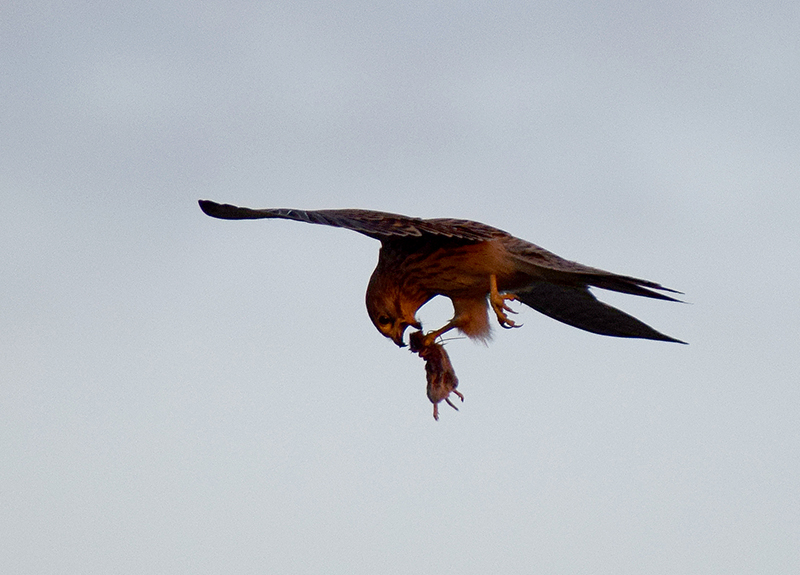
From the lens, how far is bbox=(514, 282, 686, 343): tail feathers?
9.16 meters

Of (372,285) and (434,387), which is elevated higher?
(372,285)

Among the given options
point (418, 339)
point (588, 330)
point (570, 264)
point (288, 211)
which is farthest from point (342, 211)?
point (588, 330)

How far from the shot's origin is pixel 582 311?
941cm

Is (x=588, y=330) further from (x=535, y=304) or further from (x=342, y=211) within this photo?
(x=342, y=211)

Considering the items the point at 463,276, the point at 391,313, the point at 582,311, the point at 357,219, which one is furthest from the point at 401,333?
the point at 582,311

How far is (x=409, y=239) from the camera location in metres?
8.95

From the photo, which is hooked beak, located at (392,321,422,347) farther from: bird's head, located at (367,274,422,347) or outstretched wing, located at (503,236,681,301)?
outstretched wing, located at (503,236,681,301)

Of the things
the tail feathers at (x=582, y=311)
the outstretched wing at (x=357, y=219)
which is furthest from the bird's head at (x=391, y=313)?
the tail feathers at (x=582, y=311)

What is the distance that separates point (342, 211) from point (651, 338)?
7.95 feet

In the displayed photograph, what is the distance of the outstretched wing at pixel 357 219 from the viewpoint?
7.92m

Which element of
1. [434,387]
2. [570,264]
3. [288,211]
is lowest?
[434,387]

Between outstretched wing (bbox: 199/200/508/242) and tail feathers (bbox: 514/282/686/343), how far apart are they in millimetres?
1042

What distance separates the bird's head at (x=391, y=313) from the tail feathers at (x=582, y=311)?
864 mm

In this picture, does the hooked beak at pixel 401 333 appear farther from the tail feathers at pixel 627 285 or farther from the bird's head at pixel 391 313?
the tail feathers at pixel 627 285
